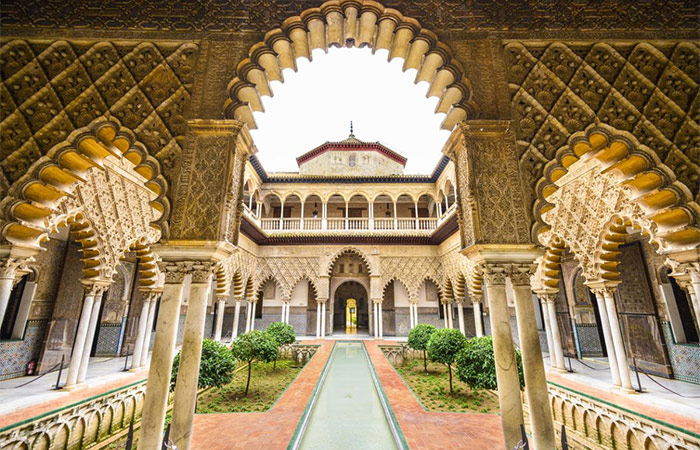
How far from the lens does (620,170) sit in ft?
10.4

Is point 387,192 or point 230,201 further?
point 387,192

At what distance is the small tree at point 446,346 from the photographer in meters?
6.97

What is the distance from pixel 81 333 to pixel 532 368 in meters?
7.66

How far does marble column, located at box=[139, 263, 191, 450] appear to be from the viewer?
270 centimetres

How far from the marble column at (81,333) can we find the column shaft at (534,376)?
7.48 meters

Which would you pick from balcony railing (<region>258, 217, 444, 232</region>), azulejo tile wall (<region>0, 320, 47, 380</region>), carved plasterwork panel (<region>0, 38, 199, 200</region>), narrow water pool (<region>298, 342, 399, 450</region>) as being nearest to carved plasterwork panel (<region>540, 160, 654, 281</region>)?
narrow water pool (<region>298, 342, 399, 450</region>)

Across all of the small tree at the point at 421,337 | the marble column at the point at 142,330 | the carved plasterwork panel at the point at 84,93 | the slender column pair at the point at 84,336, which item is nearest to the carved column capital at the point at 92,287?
the slender column pair at the point at 84,336

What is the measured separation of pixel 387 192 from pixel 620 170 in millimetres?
12598

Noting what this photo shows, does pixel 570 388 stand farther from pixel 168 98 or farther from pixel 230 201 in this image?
pixel 168 98

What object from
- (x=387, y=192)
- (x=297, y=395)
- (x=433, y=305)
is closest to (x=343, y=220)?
(x=387, y=192)

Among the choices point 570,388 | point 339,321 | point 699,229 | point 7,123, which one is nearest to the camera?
point 699,229

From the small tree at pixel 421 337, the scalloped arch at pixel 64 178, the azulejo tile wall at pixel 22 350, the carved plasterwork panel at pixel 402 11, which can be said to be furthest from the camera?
the small tree at pixel 421 337

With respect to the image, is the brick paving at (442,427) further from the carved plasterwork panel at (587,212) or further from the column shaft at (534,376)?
the carved plasterwork panel at (587,212)

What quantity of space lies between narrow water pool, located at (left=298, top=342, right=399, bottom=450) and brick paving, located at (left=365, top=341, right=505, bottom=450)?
28 cm
